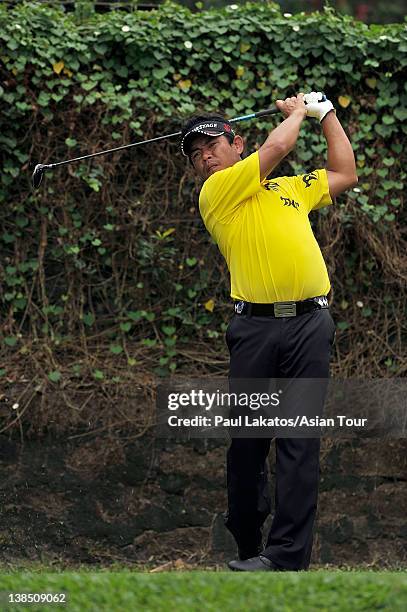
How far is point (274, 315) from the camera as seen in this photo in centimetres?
568

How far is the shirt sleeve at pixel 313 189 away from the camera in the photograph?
19.4 ft

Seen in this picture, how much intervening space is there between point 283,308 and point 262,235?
1.20ft

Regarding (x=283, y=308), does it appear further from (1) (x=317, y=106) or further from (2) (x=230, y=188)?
(1) (x=317, y=106)

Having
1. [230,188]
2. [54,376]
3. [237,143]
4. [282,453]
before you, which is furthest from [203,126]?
[54,376]

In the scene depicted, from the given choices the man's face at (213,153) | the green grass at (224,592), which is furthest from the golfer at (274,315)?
the green grass at (224,592)

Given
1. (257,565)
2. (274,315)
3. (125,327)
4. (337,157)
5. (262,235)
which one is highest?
(337,157)

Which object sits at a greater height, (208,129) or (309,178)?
(208,129)

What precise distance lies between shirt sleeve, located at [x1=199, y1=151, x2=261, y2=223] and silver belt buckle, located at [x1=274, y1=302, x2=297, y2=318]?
504mm

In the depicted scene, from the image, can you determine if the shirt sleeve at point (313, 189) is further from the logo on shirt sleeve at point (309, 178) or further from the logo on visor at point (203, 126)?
the logo on visor at point (203, 126)

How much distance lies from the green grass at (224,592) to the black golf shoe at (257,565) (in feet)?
4.57

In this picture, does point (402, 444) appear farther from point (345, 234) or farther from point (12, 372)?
point (12, 372)

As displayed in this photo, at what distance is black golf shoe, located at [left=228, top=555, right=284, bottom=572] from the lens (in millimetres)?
5516

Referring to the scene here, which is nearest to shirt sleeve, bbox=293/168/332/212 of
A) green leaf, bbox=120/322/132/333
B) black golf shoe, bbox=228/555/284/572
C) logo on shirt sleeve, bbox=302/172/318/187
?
logo on shirt sleeve, bbox=302/172/318/187

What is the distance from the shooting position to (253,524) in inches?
231
